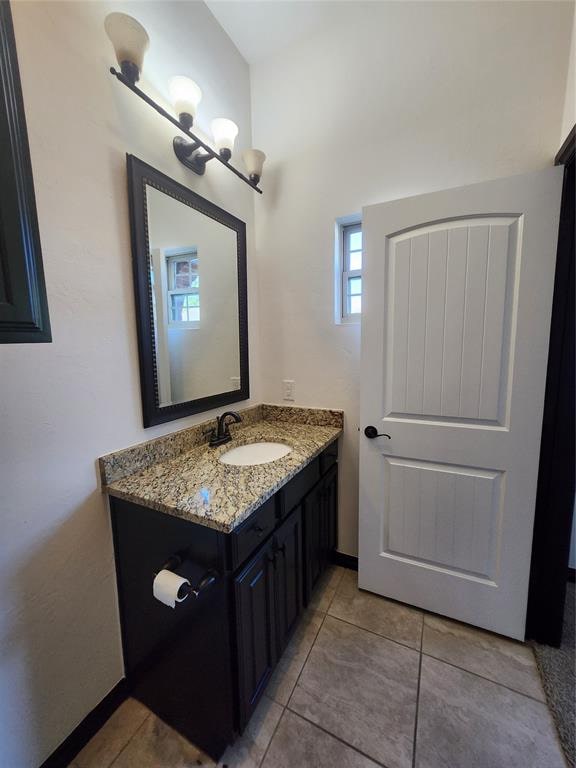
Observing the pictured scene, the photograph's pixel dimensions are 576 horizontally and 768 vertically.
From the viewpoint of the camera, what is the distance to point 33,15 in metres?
0.87

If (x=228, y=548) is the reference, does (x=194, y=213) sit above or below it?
above

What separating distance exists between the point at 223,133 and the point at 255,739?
2.48m

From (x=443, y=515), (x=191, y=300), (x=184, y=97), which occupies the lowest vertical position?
(x=443, y=515)

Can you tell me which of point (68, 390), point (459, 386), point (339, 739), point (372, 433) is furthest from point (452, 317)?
point (339, 739)

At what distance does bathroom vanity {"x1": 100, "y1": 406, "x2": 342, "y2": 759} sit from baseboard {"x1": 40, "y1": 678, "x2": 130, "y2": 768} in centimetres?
6

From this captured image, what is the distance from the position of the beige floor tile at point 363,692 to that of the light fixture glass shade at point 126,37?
7.79ft

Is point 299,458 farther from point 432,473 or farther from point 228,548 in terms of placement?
point 432,473

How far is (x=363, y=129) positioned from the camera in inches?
62.8

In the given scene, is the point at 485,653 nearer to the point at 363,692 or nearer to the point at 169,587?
the point at 363,692

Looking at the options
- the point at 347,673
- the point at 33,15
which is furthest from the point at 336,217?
the point at 347,673

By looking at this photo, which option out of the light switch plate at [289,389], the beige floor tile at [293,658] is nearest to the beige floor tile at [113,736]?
the beige floor tile at [293,658]

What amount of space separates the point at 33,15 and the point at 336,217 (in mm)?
1301

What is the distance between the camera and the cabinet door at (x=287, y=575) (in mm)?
1193

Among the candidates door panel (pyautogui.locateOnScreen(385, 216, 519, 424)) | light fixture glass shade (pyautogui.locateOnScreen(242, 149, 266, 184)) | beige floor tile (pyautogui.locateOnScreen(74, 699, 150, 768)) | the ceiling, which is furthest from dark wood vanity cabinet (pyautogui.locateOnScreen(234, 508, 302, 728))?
the ceiling
